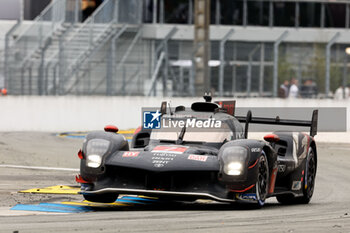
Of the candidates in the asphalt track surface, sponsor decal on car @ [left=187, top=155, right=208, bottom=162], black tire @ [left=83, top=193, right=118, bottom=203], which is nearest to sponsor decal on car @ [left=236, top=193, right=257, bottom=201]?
the asphalt track surface

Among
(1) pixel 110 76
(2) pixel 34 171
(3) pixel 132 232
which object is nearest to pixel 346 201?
(3) pixel 132 232

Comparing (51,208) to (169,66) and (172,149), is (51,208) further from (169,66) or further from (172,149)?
(169,66)

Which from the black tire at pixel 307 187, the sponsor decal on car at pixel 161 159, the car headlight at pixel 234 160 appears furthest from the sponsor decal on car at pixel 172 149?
the black tire at pixel 307 187

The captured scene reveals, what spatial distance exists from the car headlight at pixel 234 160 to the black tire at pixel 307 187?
1.65m

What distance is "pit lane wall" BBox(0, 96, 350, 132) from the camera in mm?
24031

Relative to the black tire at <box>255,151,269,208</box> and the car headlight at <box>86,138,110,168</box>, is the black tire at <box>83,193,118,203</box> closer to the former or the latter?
the car headlight at <box>86,138,110,168</box>

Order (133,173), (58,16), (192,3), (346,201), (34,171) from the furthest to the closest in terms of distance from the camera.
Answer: (192,3) → (58,16) → (34,171) → (346,201) → (133,173)

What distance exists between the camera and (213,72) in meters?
26.1

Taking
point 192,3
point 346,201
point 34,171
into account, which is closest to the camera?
point 346,201

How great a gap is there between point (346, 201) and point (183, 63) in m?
15.3

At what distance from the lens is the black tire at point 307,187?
426 inches

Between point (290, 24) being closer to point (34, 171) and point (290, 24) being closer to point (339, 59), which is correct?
point (339, 59)

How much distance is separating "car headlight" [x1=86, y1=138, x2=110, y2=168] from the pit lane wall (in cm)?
1469

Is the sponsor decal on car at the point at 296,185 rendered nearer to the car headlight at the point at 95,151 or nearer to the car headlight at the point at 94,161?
the car headlight at the point at 95,151
